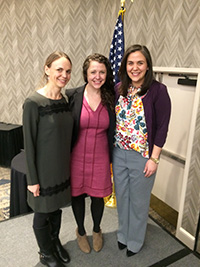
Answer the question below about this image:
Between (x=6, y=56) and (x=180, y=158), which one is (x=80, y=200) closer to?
(x=180, y=158)

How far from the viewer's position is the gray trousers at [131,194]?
1.65 meters

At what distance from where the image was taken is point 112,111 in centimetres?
160

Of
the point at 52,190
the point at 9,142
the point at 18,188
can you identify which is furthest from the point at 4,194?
the point at 52,190

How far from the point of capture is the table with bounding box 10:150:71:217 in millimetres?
2100

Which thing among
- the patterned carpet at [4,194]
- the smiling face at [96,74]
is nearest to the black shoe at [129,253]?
the smiling face at [96,74]

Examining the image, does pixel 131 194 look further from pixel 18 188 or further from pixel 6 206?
pixel 6 206

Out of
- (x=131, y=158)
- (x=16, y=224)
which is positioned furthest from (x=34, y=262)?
(x=131, y=158)

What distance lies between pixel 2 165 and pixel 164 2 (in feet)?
10.9

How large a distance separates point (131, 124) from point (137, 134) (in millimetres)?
78

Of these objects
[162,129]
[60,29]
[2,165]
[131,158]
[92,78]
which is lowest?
[2,165]

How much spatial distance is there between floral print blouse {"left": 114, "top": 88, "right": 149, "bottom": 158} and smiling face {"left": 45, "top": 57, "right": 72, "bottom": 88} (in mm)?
423

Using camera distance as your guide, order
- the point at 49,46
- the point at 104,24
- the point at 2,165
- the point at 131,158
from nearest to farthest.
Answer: the point at 131,158, the point at 104,24, the point at 49,46, the point at 2,165

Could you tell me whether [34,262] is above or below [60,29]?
below

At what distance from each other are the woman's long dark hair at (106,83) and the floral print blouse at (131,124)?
62mm
